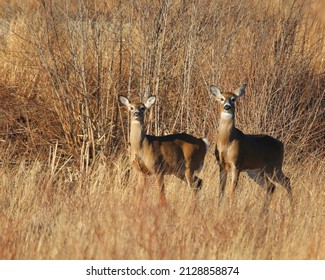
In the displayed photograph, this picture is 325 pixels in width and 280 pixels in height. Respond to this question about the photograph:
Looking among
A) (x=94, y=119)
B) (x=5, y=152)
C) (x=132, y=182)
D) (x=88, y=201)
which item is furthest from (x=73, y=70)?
(x=88, y=201)

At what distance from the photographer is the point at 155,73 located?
1002 cm

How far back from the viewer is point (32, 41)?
418 inches

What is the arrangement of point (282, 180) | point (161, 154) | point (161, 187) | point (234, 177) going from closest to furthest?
point (161, 187), point (234, 177), point (161, 154), point (282, 180)

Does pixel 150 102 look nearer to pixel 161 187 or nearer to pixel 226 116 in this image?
pixel 226 116

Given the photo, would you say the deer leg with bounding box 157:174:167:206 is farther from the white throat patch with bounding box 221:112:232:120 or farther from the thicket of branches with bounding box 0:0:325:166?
the thicket of branches with bounding box 0:0:325:166

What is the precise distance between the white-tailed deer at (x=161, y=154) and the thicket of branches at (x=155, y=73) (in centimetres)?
149

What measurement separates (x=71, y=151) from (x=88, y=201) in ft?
8.57

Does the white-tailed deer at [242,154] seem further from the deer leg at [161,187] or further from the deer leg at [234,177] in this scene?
the deer leg at [161,187]

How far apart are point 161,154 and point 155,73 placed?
6.18 ft

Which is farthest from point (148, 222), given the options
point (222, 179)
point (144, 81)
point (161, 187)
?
point (144, 81)

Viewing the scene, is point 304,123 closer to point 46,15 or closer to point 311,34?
point 311,34

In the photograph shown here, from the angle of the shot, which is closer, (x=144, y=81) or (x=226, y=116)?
(x=226, y=116)

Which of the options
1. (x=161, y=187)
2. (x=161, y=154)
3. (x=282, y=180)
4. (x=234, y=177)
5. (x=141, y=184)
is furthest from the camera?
(x=282, y=180)

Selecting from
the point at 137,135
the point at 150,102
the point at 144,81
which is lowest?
the point at 144,81
